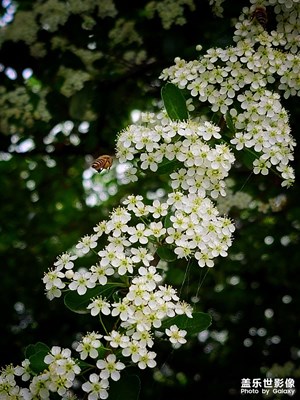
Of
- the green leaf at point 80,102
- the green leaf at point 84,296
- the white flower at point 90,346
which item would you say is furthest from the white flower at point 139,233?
the green leaf at point 80,102

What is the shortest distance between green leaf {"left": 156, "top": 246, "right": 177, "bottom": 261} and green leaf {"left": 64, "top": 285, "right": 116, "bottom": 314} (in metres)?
0.13

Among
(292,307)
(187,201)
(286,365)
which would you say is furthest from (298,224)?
(187,201)

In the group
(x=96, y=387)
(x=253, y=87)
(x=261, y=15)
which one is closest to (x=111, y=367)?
(x=96, y=387)

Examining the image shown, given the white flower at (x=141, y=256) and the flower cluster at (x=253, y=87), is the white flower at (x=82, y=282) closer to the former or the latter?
the white flower at (x=141, y=256)

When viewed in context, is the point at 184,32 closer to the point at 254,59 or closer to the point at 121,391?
the point at 254,59

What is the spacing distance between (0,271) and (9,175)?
63cm

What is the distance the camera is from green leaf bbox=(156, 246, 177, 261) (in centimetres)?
141

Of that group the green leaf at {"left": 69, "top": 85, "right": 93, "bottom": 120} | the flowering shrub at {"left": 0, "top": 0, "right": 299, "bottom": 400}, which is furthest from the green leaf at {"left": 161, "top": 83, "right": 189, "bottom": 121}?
the green leaf at {"left": 69, "top": 85, "right": 93, "bottom": 120}

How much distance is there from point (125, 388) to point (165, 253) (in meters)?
0.32

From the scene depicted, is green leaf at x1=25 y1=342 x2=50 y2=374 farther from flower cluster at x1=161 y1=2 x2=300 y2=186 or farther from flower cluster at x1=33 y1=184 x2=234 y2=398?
flower cluster at x1=161 y1=2 x2=300 y2=186

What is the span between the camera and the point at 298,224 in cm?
319

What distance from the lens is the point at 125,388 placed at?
1292mm

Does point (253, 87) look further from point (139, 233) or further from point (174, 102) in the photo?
point (139, 233)

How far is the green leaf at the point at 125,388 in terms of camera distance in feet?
4.21
